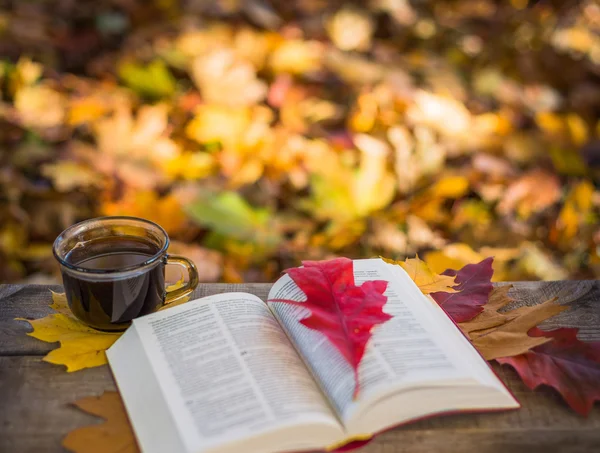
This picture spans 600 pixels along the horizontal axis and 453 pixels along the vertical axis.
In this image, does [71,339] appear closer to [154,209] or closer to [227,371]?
[227,371]

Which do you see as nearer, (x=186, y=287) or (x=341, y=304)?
(x=341, y=304)

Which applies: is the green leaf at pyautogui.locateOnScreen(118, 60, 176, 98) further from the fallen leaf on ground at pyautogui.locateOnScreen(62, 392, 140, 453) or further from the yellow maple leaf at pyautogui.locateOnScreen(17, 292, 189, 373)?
the fallen leaf on ground at pyautogui.locateOnScreen(62, 392, 140, 453)

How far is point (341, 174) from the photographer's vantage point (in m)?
1.58

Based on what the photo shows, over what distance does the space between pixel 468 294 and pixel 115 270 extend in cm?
46

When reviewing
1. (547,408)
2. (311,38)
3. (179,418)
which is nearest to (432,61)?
(311,38)


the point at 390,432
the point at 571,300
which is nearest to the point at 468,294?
the point at 571,300

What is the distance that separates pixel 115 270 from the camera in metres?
0.77

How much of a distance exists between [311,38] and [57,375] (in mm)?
1479

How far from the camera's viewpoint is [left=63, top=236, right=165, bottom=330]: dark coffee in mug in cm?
79

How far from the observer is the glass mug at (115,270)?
79 cm

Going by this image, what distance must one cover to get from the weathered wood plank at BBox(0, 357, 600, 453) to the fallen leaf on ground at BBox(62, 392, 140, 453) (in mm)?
11

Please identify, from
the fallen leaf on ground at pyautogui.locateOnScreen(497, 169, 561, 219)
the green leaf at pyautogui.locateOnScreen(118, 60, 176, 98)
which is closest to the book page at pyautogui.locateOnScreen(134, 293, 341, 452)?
the fallen leaf on ground at pyautogui.locateOnScreen(497, 169, 561, 219)

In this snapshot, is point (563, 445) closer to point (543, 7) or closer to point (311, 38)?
point (311, 38)

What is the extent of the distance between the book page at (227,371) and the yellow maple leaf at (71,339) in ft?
0.19
